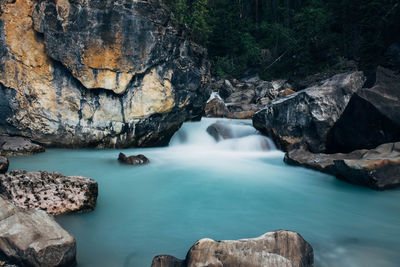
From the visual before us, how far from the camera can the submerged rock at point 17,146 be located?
7.10 metres

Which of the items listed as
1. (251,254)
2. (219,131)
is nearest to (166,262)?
(251,254)

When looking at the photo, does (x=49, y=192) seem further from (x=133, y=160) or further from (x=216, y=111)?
(x=216, y=111)

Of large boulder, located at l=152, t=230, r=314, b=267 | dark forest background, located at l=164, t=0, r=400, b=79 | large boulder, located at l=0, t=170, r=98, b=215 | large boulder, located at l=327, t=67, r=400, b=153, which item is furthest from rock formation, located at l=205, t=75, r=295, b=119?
large boulder, located at l=152, t=230, r=314, b=267

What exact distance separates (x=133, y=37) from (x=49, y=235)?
21.0 feet

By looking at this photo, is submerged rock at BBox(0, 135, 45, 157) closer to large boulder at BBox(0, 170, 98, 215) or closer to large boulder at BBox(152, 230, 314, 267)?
large boulder at BBox(0, 170, 98, 215)

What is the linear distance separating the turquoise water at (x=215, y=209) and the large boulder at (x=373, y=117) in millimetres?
1351

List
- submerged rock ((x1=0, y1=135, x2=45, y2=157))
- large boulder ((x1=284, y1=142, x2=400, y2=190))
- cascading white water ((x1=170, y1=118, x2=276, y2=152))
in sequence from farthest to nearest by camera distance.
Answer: cascading white water ((x1=170, y1=118, x2=276, y2=152)) → submerged rock ((x1=0, y1=135, x2=45, y2=157)) → large boulder ((x1=284, y1=142, x2=400, y2=190))

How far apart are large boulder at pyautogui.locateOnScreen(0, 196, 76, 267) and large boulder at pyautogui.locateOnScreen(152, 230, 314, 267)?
0.85 m

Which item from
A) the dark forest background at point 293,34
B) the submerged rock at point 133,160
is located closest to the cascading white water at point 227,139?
the submerged rock at point 133,160

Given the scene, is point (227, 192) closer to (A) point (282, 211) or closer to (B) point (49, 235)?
(A) point (282, 211)

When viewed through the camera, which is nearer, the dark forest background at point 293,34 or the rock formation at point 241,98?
the dark forest background at point 293,34

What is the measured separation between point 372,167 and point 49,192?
17.1ft

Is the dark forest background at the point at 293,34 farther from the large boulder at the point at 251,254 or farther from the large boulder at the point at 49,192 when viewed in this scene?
the large boulder at the point at 251,254

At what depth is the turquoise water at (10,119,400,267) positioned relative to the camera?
10.3 ft
